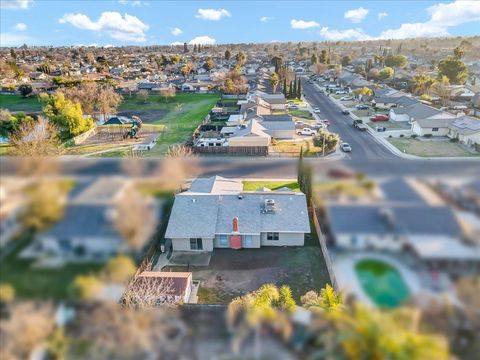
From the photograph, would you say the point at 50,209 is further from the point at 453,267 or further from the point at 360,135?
the point at 360,135

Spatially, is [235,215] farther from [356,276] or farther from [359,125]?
[359,125]

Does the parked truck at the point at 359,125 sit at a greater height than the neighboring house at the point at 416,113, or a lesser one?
lesser

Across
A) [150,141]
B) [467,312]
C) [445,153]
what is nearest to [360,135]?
[445,153]

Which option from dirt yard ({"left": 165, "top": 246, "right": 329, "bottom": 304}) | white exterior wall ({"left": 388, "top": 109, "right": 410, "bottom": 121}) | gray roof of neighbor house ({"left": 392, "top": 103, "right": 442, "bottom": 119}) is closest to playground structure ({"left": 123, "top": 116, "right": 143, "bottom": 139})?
dirt yard ({"left": 165, "top": 246, "right": 329, "bottom": 304})

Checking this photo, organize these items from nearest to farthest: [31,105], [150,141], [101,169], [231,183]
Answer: [101,169] → [231,183] → [150,141] → [31,105]

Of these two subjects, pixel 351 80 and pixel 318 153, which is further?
pixel 351 80

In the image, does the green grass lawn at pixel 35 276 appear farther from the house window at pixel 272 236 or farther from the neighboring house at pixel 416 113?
the neighboring house at pixel 416 113

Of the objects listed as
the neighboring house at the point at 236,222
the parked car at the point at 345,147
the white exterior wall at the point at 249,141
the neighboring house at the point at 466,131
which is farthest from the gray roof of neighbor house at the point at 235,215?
the neighboring house at the point at 466,131
